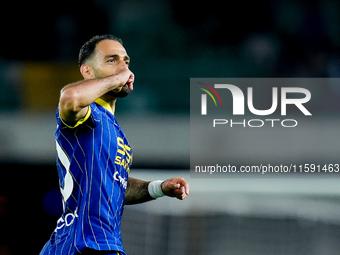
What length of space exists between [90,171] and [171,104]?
456cm

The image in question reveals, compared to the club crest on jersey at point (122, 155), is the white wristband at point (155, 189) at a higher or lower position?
lower

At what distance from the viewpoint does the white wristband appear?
7.64ft

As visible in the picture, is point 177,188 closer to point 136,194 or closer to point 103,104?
point 136,194

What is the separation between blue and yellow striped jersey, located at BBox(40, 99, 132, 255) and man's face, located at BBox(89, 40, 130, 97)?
32 cm

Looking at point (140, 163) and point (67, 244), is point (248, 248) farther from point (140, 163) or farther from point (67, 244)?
point (67, 244)

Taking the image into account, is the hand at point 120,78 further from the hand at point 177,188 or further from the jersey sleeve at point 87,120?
the hand at point 177,188

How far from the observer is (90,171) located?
188 centimetres

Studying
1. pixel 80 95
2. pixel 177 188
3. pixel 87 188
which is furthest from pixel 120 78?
pixel 177 188

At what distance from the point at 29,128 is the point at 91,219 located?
4.56 meters

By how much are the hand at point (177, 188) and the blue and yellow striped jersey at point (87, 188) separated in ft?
1.06

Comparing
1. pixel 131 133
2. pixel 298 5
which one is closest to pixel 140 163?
pixel 131 133

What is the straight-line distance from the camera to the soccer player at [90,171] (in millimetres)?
1713

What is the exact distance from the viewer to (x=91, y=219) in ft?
6.02

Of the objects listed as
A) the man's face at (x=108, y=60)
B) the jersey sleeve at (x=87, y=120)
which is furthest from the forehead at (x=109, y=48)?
the jersey sleeve at (x=87, y=120)
